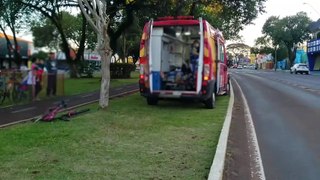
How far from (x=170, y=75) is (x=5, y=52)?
36.7 metres

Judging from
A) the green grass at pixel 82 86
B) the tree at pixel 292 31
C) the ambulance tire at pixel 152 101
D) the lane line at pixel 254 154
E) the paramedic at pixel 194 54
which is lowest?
the lane line at pixel 254 154

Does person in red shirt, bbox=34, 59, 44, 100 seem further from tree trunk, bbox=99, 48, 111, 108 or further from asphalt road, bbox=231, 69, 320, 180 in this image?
asphalt road, bbox=231, 69, 320, 180

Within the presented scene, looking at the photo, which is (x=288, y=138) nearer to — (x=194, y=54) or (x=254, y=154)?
(x=254, y=154)

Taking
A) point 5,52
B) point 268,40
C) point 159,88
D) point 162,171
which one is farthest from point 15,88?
point 268,40

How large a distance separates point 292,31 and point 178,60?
283ft

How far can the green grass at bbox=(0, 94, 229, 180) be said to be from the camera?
6.71 m

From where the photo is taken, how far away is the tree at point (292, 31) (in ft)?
318

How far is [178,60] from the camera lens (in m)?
16.3

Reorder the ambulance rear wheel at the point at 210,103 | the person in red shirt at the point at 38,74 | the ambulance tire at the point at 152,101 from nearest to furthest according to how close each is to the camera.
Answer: the ambulance rear wheel at the point at 210,103 → the ambulance tire at the point at 152,101 → the person in red shirt at the point at 38,74

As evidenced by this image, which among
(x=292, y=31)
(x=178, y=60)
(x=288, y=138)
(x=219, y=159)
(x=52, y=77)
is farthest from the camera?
(x=292, y=31)

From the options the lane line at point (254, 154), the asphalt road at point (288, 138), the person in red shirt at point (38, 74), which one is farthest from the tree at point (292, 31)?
the lane line at point (254, 154)

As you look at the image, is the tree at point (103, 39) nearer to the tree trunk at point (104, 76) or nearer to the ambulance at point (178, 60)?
the tree trunk at point (104, 76)

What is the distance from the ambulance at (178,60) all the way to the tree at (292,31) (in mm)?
84164

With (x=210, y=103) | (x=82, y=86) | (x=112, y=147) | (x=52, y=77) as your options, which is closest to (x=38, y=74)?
(x=52, y=77)
